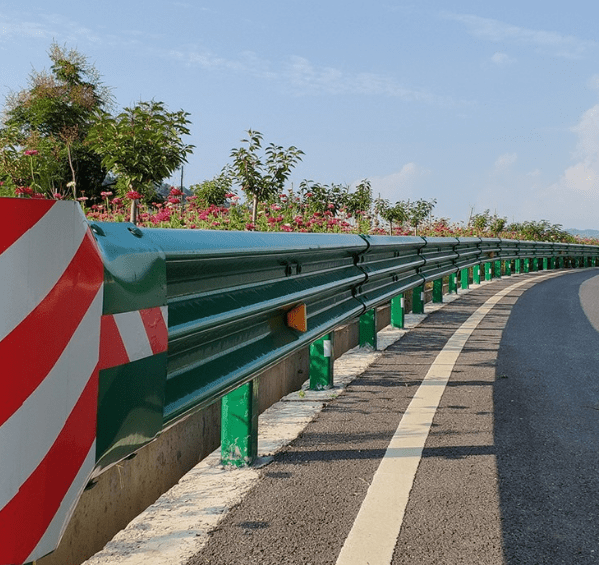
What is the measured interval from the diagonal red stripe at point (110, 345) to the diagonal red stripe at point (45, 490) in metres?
0.07

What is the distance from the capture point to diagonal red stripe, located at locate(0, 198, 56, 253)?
139cm

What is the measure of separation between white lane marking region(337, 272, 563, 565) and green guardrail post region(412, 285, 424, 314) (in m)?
3.79

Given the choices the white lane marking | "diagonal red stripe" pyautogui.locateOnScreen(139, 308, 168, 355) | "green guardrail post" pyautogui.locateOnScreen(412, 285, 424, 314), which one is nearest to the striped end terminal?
"diagonal red stripe" pyautogui.locateOnScreen(139, 308, 168, 355)

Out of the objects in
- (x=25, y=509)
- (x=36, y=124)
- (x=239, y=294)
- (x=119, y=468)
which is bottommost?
(x=119, y=468)

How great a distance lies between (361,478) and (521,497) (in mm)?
627

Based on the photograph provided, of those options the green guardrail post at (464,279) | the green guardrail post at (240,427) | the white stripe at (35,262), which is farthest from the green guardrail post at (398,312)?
the green guardrail post at (464,279)

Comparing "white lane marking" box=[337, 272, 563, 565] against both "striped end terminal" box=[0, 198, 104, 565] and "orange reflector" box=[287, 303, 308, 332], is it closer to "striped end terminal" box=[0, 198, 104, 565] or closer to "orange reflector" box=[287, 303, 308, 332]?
"orange reflector" box=[287, 303, 308, 332]

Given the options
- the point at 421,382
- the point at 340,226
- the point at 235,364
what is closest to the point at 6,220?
the point at 235,364

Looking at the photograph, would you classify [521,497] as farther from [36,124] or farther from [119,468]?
[36,124]

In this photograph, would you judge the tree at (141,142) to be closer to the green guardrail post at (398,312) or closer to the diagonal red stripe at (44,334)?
the green guardrail post at (398,312)

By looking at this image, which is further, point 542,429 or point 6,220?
point 542,429

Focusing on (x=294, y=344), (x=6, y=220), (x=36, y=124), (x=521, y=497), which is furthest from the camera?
(x=36, y=124)

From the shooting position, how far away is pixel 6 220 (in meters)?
1.40

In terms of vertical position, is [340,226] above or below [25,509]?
above
